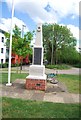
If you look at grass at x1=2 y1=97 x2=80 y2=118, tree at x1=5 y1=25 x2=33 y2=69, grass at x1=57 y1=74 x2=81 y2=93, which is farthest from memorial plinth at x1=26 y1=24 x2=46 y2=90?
tree at x1=5 y1=25 x2=33 y2=69

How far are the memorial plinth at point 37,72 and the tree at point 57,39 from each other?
34938 mm

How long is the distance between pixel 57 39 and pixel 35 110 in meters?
41.4

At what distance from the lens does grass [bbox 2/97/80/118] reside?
668 cm

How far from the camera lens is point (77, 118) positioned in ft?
21.6

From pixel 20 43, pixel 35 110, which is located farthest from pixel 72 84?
pixel 20 43

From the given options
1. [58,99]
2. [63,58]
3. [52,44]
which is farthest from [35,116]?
[63,58]

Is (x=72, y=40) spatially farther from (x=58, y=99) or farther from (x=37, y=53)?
(x=58, y=99)

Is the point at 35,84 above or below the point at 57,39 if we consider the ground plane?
below

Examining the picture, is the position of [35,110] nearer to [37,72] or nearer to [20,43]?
[37,72]

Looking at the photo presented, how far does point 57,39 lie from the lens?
48.0 metres

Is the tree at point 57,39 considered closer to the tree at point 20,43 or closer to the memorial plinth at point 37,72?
the tree at point 20,43

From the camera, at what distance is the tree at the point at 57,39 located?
156 feet

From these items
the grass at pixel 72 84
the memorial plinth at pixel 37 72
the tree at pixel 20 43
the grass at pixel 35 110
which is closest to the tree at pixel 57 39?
the tree at pixel 20 43

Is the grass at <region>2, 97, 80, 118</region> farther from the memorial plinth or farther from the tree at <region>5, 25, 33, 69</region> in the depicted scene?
the tree at <region>5, 25, 33, 69</region>
